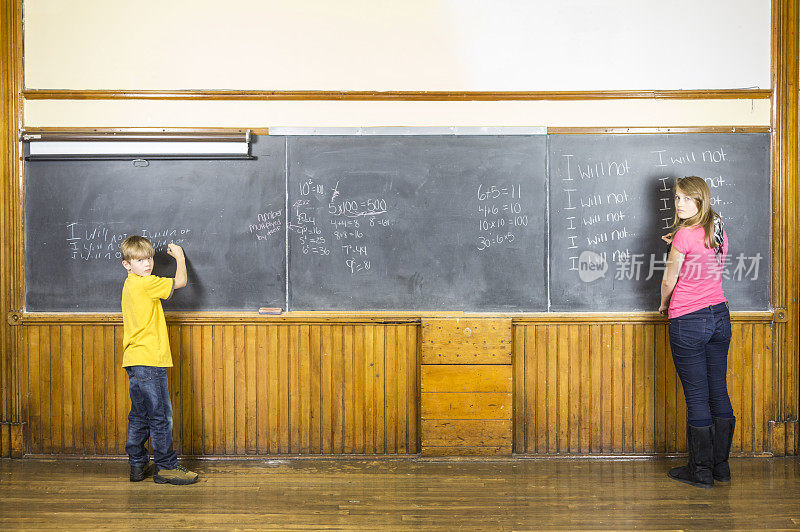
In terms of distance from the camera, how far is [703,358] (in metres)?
3.14

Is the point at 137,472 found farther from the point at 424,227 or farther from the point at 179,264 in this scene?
the point at 424,227

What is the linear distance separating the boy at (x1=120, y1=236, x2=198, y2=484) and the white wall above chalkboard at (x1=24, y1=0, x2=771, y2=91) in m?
1.15

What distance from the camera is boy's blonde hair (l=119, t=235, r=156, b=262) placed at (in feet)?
10.4

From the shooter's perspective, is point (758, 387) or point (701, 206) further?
point (758, 387)

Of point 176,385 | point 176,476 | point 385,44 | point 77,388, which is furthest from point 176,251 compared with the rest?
point 385,44

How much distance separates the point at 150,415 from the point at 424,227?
1863mm

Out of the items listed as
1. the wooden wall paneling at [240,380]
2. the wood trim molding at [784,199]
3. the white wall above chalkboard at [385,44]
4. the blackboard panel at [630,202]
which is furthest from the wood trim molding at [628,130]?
the wooden wall paneling at [240,380]

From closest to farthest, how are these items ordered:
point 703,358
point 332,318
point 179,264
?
point 703,358, point 179,264, point 332,318

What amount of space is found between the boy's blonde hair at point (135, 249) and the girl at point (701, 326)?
2.81m

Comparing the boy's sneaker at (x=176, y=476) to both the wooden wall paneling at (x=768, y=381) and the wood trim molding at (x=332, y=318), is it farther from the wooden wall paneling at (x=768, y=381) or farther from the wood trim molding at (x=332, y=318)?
the wooden wall paneling at (x=768, y=381)

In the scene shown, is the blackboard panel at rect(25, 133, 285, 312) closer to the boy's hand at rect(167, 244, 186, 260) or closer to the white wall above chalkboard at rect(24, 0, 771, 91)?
the boy's hand at rect(167, 244, 186, 260)

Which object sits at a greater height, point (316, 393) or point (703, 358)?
point (703, 358)

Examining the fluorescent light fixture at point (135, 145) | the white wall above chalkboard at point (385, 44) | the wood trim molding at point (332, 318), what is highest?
the white wall above chalkboard at point (385, 44)

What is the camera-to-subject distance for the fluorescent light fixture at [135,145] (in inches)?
137
